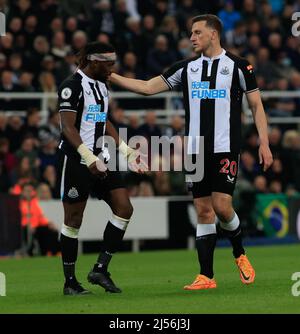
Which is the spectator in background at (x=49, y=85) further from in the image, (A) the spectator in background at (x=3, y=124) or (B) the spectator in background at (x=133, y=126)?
(B) the spectator in background at (x=133, y=126)

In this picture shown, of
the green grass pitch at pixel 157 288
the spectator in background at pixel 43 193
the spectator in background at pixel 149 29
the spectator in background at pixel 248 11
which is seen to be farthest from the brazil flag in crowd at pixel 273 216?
the spectator in background at pixel 248 11

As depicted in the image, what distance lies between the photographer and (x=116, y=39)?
23266 mm

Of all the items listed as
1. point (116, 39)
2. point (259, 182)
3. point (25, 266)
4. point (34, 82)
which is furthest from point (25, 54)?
point (25, 266)

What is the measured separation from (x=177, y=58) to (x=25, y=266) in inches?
322

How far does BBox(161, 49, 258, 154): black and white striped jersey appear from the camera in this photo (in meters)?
11.2

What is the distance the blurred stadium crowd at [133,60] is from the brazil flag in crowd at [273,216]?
55cm

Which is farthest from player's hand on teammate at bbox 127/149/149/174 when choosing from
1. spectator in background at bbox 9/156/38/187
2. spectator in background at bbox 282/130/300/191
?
spectator in background at bbox 282/130/300/191

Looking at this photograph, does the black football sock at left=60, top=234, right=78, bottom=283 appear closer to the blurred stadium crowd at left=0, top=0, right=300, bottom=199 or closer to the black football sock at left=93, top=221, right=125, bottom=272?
the black football sock at left=93, top=221, right=125, bottom=272

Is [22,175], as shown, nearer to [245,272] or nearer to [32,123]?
[32,123]

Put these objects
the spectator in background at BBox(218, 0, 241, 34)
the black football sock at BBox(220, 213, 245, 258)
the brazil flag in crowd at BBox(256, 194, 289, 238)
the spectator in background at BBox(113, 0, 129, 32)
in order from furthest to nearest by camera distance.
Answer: the spectator in background at BBox(218, 0, 241, 34)
the spectator in background at BBox(113, 0, 129, 32)
the brazil flag in crowd at BBox(256, 194, 289, 238)
the black football sock at BBox(220, 213, 245, 258)

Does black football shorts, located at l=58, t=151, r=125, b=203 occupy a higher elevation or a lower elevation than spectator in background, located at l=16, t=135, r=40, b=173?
higher

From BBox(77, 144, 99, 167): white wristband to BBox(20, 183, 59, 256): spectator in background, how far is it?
818cm

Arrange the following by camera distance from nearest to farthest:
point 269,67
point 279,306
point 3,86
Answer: point 279,306
point 3,86
point 269,67
